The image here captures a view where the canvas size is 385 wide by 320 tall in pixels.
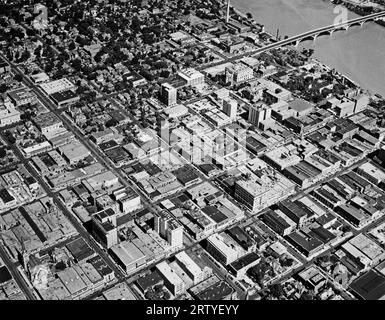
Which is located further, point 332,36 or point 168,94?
point 332,36

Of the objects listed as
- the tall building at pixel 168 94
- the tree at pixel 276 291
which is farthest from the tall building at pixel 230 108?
the tree at pixel 276 291

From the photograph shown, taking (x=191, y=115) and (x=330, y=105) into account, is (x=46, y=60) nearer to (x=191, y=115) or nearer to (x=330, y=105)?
(x=191, y=115)

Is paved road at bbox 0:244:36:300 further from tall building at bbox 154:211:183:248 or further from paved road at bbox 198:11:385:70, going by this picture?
paved road at bbox 198:11:385:70

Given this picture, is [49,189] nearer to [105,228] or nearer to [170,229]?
[105,228]

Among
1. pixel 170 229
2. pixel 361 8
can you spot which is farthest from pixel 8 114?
pixel 361 8

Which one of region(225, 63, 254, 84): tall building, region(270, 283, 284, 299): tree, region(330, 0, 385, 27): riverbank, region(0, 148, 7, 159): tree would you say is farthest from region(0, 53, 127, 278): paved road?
region(330, 0, 385, 27): riverbank

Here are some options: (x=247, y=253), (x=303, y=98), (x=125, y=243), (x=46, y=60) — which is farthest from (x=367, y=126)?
(x=46, y=60)
